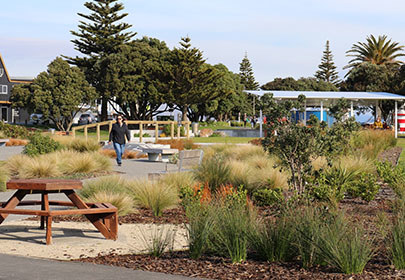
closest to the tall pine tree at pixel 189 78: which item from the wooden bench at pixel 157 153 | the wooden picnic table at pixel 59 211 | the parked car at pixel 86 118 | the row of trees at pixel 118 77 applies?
the row of trees at pixel 118 77

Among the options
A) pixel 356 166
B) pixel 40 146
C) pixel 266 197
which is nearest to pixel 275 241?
pixel 266 197

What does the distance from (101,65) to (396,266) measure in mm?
54340

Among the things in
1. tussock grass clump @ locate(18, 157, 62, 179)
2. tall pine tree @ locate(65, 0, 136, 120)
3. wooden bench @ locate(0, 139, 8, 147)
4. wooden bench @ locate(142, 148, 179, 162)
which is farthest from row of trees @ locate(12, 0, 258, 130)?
tussock grass clump @ locate(18, 157, 62, 179)

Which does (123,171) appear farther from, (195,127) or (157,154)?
(195,127)

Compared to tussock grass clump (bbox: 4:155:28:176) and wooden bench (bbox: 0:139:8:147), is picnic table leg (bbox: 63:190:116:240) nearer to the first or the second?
tussock grass clump (bbox: 4:155:28:176)

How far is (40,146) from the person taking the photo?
19688mm

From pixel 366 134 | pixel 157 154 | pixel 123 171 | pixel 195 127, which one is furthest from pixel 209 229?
pixel 195 127

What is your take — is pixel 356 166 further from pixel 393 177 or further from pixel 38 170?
pixel 38 170

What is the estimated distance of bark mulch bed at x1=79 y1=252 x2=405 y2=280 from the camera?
555 centimetres

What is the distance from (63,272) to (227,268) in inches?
57.3

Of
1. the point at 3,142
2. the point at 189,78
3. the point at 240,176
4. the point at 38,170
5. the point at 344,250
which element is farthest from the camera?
the point at 189,78

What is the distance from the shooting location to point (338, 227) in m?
5.92

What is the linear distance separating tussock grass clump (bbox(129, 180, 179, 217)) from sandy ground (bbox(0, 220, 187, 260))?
93cm

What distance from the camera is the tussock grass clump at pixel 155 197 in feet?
30.9
